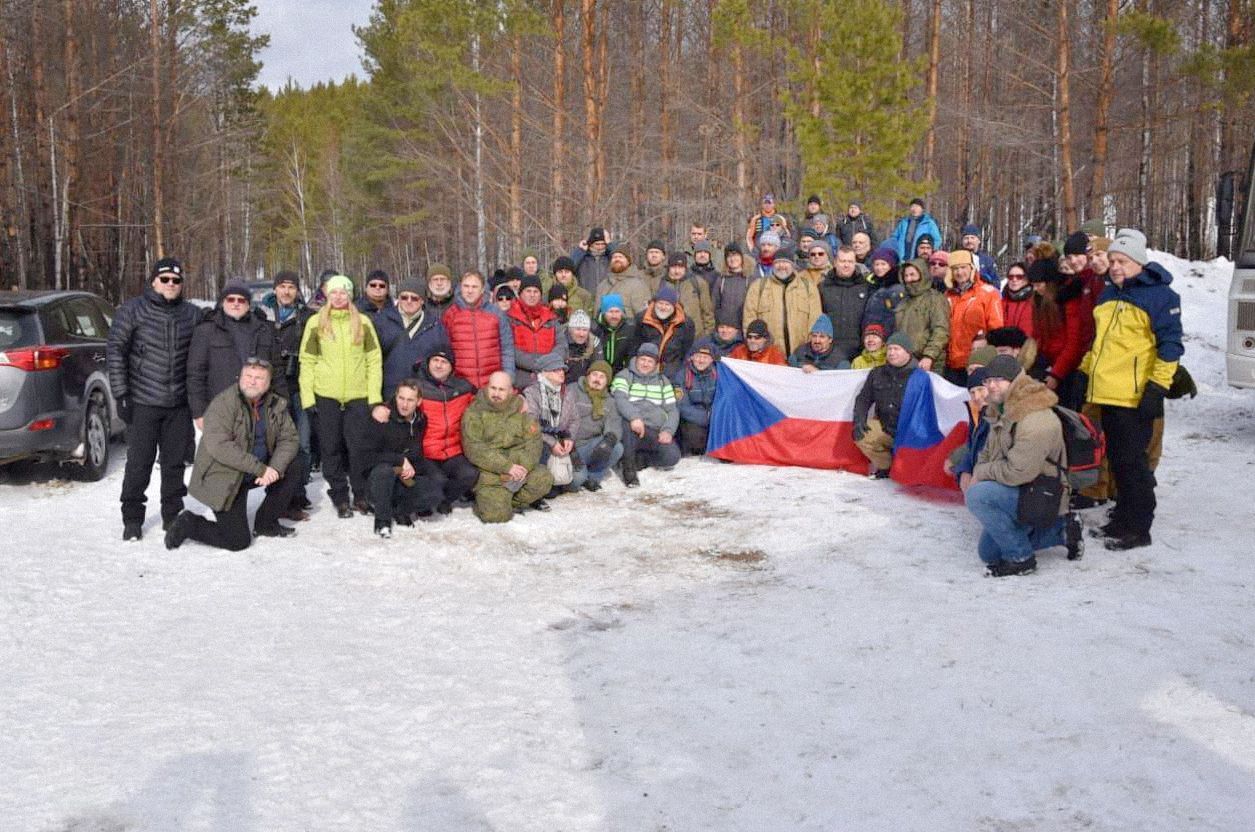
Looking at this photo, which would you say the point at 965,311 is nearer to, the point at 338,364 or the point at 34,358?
the point at 338,364

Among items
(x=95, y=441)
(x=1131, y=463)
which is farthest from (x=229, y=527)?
(x=1131, y=463)

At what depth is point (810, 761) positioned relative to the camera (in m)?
3.71

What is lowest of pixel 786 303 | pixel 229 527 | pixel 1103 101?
pixel 229 527

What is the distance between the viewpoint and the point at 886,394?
8.40m

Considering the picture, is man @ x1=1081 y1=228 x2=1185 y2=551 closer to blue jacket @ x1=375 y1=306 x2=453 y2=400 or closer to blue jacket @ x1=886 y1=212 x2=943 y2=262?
blue jacket @ x1=375 y1=306 x2=453 y2=400

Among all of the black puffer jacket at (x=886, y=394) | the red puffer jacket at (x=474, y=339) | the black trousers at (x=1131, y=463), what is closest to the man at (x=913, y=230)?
the black puffer jacket at (x=886, y=394)

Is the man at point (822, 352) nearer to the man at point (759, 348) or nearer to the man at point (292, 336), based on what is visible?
the man at point (759, 348)

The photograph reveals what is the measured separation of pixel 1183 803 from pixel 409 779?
271 centimetres

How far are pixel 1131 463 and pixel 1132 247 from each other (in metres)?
1.32

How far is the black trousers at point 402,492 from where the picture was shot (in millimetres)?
7027

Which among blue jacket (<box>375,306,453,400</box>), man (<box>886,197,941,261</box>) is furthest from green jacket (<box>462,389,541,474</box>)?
man (<box>886,197,941,261</box>)

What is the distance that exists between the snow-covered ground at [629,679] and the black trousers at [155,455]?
1.07ft

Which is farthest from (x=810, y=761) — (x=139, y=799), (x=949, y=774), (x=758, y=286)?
(x=758, y=286)

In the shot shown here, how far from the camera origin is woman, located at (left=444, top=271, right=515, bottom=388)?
8.05 metres
